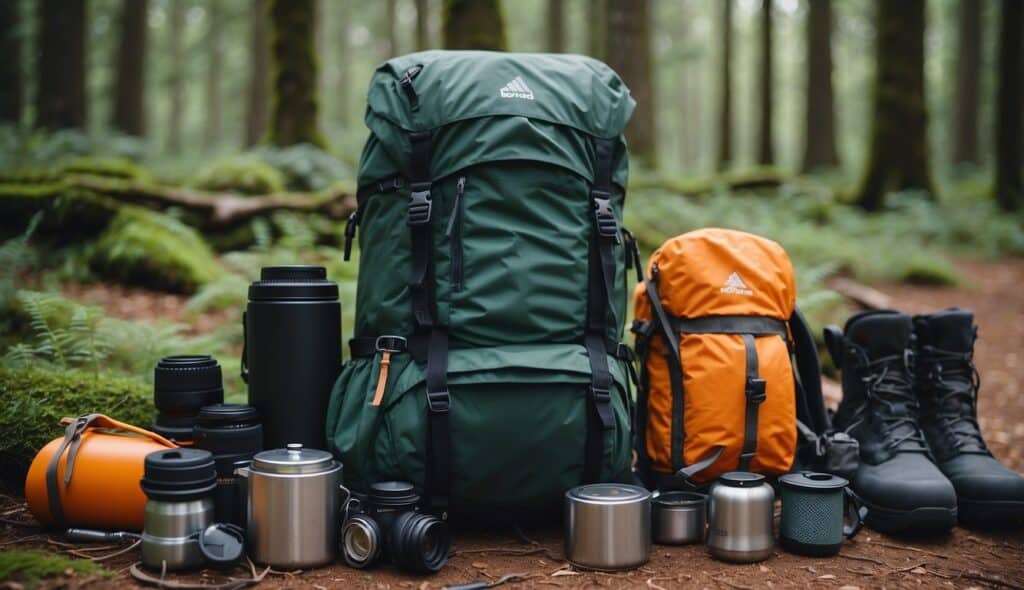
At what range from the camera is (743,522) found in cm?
310

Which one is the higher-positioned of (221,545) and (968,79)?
(968,79)

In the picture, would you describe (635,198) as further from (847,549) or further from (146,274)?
(847,549)

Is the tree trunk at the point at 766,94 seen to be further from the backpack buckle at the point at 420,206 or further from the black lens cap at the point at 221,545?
the black lens cap at the point at 221,545

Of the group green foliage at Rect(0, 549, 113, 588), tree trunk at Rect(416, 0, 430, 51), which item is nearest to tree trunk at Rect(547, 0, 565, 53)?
tree trunk at Rect(416, 0, 430, 51)

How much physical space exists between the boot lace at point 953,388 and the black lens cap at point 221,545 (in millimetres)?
3329

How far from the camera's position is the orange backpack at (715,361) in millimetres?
3498

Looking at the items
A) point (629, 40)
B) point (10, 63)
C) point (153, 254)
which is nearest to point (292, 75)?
point (153, 254)

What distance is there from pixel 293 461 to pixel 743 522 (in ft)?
5.89

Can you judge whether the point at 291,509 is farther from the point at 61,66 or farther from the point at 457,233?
the point at 61,66

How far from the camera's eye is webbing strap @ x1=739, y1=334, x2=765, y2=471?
11.4ft

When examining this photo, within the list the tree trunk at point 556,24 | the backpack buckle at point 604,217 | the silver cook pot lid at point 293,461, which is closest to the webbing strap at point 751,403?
the backpack buckle at point 604,217

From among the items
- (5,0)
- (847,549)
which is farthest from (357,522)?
(5,0)

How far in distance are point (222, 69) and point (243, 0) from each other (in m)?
6.10

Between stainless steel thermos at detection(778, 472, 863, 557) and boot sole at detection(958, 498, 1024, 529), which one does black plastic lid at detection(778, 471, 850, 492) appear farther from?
boot sole at detection(958, 498, 1024, 529)
